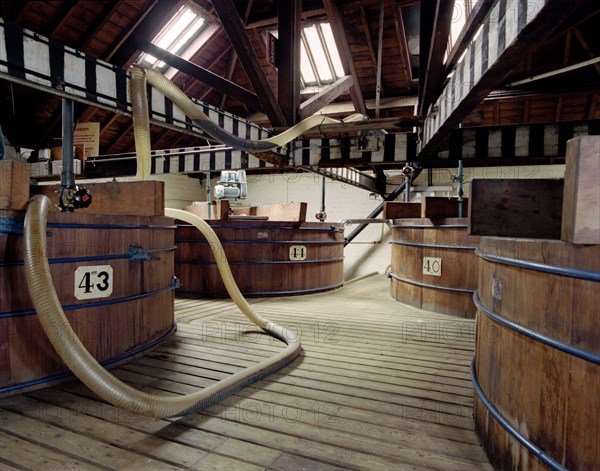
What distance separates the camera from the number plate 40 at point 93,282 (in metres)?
3.02

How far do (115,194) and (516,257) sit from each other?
134 inches

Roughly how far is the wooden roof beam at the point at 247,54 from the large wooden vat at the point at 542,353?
13.2 ft

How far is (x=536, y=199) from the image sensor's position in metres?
2.48

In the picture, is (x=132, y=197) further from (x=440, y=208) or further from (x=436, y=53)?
(x=440, y=208)

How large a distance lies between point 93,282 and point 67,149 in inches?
48.6

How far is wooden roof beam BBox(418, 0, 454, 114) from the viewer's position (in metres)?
4.16

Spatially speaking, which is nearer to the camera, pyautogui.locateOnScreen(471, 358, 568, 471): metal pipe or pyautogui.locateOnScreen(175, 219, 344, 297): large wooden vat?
pyautogui.locateOnScreen(471, 358, 568, 471): metal pipe

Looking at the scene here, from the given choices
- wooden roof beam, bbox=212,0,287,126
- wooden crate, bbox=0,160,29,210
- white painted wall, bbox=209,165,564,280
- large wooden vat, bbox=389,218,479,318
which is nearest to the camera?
wooden crate, bbox=0,160,29,210

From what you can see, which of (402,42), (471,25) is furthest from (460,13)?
(471,25)

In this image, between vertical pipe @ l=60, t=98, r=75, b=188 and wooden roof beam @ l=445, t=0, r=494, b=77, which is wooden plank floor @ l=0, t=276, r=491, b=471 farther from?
wooden roof beam @ l=445, t=0, r=494, b=77

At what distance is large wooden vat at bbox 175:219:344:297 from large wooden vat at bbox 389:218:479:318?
192 centimetres

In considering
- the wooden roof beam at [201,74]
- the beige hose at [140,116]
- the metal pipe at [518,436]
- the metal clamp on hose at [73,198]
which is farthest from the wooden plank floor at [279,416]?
the wooden roof beam at [201,74]

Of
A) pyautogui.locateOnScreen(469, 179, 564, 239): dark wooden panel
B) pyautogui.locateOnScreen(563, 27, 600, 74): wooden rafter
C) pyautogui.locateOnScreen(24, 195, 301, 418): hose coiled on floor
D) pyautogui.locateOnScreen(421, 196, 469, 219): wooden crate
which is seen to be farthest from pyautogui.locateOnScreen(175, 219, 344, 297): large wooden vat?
pyautogui.locateOnScreen(563, 27, 600, 74): wooden rafter

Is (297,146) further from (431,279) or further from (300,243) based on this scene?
(431,279)
